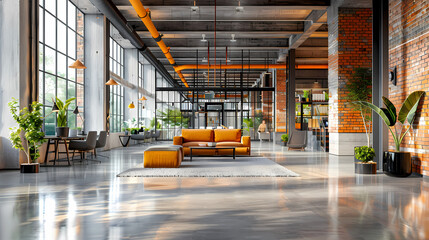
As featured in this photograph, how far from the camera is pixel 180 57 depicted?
63.4 ft

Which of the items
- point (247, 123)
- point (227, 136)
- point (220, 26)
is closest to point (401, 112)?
point (227, 136)

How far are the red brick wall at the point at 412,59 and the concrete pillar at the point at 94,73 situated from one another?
9.01 metres

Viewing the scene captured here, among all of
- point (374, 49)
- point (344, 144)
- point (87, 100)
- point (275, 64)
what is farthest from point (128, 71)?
point (374, 49)

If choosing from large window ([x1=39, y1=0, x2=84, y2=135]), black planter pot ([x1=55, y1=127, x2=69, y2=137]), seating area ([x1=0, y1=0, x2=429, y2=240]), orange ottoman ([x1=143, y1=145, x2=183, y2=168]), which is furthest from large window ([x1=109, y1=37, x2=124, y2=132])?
orange ottoman ([x1=143, y1=145, x2=183, y2=168])

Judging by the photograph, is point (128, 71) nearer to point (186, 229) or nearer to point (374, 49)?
point (374, 49)

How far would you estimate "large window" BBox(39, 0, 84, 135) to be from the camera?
9.26m

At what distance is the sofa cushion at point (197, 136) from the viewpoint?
10758 mm

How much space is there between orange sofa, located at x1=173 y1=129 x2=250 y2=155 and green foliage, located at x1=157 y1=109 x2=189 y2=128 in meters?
12.5

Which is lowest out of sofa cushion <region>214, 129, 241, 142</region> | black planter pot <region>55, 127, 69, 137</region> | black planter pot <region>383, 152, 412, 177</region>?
black planter pot <region>383, 152, 412, 177</region>

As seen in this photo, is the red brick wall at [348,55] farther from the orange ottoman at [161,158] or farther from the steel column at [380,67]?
the orange ottoman at [161,158]

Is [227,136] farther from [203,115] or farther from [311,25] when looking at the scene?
[203,115]

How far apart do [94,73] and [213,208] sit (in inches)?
387

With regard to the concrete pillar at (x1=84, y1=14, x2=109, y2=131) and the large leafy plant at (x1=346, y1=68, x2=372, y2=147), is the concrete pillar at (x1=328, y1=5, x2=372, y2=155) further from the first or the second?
the concrete pillar at (x1=84, y1=14, x2=109, y2=131)

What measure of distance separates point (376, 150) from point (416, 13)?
2709 millimetres
